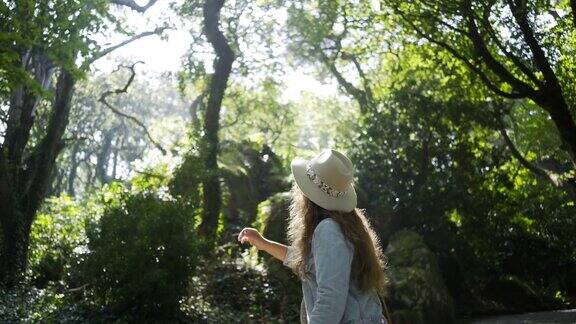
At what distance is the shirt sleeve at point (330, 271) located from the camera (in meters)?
2.31

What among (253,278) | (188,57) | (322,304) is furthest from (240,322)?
(188,57)

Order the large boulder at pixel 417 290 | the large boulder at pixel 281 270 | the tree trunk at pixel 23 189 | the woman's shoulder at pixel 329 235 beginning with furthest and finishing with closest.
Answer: the tree trunk at pixel 23 189, the large boulder at pixel 281 270, the large boulder at pixel 417 290, the woman's shoulder at pixel 329 235

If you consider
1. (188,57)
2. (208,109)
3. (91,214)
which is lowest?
(91,214)

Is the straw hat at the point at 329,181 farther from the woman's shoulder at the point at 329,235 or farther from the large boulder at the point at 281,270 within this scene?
the large boulder at the point at 281,270

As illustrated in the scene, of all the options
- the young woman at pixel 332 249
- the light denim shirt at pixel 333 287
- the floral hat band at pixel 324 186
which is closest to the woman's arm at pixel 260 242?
the young woman at pixel 332 249

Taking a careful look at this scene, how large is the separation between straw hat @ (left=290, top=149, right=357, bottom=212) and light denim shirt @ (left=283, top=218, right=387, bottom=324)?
14 cm

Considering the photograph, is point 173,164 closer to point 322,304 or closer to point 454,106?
point 454,106

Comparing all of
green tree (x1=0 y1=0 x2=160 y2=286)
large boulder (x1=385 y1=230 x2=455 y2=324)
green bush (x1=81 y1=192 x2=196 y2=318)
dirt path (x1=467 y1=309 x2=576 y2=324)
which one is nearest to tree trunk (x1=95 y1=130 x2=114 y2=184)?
green tree (x1=0 y1=0 x2=160 y2=286)

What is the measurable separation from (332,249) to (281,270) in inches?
368

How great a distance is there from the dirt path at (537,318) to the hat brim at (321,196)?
989 cm

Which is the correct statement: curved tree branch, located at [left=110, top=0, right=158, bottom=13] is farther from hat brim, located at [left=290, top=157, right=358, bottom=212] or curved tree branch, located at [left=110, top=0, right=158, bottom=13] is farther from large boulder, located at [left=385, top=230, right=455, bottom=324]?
hat brim, located at [left=290, top=157, right=358, bottom=212]

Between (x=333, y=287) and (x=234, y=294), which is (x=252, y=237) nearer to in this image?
(x=333, y=287)

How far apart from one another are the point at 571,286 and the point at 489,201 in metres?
3.87

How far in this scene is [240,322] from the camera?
395 inches
